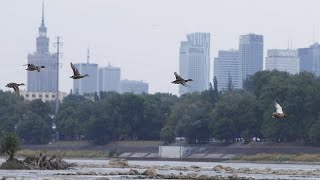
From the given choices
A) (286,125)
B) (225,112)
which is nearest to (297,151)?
(286,125)

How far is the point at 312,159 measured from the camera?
539 feet

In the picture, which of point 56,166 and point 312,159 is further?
point 312,159

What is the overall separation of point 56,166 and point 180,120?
313ft

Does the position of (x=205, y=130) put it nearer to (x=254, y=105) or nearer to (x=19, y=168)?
(x=254, y=105)

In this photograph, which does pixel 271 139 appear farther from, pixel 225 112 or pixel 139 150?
pixel 139 150

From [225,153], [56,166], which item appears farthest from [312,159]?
[56,166]

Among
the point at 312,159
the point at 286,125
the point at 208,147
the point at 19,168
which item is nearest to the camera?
the point at 19,168

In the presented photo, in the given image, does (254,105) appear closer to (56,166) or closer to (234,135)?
(234,135)

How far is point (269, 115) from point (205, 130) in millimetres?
16555

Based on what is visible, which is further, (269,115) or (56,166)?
(269,115)

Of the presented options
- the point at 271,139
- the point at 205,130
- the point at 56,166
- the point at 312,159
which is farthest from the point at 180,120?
the point at 56,166

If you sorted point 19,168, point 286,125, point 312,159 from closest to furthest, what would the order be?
point 19,168, point 312,159, point 286,125

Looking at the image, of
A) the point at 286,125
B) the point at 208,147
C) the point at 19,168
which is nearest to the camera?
the point at 19,168

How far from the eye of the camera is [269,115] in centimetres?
18088
